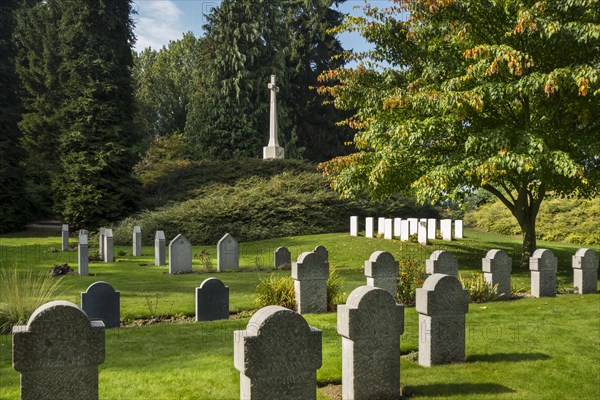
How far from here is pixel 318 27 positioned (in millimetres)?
44656

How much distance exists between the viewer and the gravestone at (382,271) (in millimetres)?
11031

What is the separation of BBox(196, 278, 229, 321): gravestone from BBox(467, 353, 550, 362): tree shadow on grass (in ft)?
13.5

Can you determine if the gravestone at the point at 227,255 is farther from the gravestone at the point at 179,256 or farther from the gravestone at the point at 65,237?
the gravestone at the point at 65,237

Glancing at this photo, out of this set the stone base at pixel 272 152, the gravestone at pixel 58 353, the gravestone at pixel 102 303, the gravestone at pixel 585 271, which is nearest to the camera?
the gravestone at pixel 58 353

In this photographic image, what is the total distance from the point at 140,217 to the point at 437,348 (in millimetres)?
24321

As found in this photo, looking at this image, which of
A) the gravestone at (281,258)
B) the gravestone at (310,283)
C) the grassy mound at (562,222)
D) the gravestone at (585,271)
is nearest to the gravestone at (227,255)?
the gravestone at (281,258)

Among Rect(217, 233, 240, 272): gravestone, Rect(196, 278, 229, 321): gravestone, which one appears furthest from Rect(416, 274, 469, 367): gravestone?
Rect(217, 233, 240, 272): gravestone

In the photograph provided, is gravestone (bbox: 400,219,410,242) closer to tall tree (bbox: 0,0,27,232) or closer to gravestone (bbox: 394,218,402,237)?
gravestone (bbox: 394,218,402,237)

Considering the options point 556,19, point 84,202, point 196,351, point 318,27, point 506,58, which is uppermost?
point 318,27

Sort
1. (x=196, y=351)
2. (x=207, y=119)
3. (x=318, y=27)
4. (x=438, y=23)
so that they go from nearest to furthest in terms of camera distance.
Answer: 1. (x=196, y=351)
2. (x=438, y=23)
3. (x=207, y=119)
4. (x=318, y=27)

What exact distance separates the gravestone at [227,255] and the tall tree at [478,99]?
373 centimetres

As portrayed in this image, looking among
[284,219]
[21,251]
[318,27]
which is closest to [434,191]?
[284,219]

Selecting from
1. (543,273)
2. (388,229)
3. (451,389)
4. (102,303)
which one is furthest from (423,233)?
(451,389)

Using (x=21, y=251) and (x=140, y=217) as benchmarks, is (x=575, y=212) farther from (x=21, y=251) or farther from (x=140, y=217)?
(x=21, y=251)
